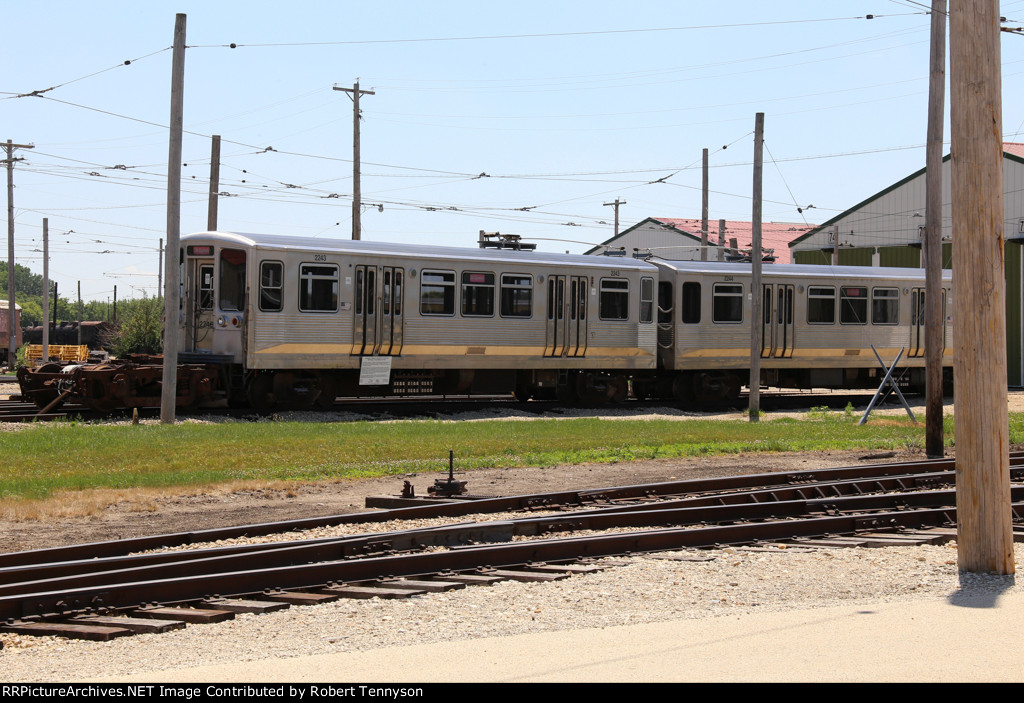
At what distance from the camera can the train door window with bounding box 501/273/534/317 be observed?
25.6 metres

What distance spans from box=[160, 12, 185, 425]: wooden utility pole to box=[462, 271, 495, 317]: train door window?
6.33 meters

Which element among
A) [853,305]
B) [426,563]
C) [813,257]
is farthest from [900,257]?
[426,563]

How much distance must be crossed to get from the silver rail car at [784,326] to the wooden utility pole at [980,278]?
1974 cm

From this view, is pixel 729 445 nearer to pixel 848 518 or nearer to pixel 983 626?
pixel 848 518

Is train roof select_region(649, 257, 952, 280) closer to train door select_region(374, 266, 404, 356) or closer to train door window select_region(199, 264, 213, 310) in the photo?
train door select_region(374, 266, 404, 356)

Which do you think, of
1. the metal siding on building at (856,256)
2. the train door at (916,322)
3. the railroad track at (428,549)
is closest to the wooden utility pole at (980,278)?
the railroad track at (428,549)

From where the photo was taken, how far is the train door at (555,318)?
26.3 m

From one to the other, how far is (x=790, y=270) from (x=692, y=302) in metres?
3.00

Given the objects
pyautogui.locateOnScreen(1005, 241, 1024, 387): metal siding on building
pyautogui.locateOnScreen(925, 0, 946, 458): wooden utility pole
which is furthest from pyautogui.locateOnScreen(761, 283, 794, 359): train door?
pyautogui.locateOnScreen(1005, 241, 1024, 387): metal siding on building

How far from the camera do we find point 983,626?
6.80m

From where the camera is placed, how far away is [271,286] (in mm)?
22609

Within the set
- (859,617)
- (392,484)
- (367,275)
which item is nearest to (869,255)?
(367,275)
